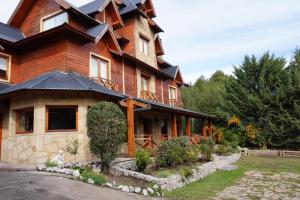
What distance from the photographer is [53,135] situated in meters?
11.9

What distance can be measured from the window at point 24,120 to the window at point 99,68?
3.96m

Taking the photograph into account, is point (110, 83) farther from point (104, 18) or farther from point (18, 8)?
point (18, 8)

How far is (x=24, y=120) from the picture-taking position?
42.8 feet

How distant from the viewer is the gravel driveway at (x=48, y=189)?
21.3 ft

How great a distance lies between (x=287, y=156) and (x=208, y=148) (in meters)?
8.55

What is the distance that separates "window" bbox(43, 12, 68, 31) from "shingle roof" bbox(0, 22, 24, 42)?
5.78 ft

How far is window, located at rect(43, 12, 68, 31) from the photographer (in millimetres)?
15516

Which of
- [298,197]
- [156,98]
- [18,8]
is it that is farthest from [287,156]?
[18,8]

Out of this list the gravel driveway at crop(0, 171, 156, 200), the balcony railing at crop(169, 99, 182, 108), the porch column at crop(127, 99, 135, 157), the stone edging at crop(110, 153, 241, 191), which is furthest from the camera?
the balcony railing at crop(169, 99, 182, 108)

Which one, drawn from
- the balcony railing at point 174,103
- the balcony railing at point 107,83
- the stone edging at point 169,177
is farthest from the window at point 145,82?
the stone edging at point 169,177

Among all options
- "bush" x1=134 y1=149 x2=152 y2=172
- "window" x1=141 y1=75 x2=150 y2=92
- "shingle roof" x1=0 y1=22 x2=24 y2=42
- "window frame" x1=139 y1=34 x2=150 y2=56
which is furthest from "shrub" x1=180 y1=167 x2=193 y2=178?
"window frame" x1=139 y1=34 x2=150 y2=56

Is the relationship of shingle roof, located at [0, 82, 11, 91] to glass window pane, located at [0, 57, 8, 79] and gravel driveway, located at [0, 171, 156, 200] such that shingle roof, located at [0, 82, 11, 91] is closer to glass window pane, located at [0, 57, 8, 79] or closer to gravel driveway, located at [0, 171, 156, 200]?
glass window pane, located at [0, 57, 8, 79]

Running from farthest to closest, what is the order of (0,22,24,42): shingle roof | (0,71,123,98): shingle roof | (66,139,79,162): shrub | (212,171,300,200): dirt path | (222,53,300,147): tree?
(222,53,300,147): tree
(0,22,24,42): shingle roof
(0,71,123,98): shingle roof
(66,139,79,162): shrub
(212,171,300,200): dirt path

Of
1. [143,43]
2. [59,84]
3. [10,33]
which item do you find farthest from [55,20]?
[143,43]
